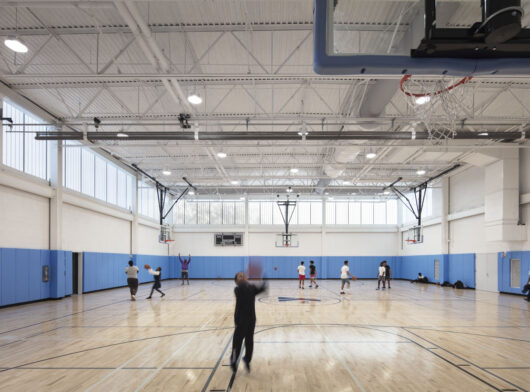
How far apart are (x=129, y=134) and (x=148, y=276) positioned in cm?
1709

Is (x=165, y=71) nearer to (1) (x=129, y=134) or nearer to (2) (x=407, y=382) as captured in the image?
(1) (x=129, y=134)

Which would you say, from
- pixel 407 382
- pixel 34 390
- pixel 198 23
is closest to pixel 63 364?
pixel 34 390

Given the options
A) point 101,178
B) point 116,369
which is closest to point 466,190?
point 101,178

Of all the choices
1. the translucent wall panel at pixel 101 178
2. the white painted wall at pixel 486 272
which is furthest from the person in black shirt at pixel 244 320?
the white painted wall at pixel 486 272

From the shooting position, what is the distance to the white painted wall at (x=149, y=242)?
29.3 m

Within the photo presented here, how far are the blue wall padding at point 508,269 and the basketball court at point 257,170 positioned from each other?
10 cm

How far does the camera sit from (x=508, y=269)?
2069 cm

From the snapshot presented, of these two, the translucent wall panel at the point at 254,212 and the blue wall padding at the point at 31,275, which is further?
the translucent wall panel at the point at 254,212

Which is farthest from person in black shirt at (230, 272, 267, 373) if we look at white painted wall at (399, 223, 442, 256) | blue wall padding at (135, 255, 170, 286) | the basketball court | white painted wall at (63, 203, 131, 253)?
white painted wall at (399, 223, 442, 256)

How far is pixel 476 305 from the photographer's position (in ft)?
53.6

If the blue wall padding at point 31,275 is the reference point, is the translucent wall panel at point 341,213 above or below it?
above

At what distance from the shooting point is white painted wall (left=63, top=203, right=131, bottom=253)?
64.4 ft

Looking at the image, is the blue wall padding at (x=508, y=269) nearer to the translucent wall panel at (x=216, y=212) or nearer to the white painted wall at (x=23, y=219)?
the white painted wall at (x=23, y=219)

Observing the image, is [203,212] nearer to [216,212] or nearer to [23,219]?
[216,212]
